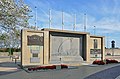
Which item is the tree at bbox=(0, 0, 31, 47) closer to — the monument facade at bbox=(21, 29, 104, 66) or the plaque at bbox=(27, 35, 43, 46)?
the monument facade at bbox=(21, 29, 104, 66)

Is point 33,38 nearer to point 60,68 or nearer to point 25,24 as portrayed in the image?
point 60,68

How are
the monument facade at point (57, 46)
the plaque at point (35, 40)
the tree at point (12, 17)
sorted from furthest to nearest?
the plaque at point (35, 40), the monument facade at point (57, 46), the tree at point (12, 17)

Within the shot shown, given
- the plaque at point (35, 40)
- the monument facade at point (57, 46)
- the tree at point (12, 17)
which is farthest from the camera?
the plaque at point (35, 40)

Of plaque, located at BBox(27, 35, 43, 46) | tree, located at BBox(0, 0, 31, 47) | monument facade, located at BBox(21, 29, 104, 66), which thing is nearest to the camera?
tree, located at BBox(0, 0, 31, 47)

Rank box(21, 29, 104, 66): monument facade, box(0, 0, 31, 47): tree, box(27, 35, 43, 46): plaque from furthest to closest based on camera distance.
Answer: box(27, 35, 43, 46): plaque < box(21, 29, 104, 66): monument facade < box(0, 0, 31, 47): tree

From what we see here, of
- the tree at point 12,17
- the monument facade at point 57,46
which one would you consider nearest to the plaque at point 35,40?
the monument facade at point 57,46

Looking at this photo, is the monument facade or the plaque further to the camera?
the plaque

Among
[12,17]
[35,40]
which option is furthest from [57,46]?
[12,17]

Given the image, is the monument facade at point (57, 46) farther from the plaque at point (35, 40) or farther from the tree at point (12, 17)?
the tree at point (12, 17)

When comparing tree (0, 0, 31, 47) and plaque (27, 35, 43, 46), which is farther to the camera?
plaque (27, 35, 43, 46)

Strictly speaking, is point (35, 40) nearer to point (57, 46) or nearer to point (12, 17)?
point (57, 46)

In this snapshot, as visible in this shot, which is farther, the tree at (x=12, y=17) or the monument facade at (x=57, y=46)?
the monument facade at (x=57, y=46)

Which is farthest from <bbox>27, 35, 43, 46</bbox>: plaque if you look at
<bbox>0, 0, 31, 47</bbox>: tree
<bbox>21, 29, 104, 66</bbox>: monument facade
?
<bbox>0, 0, 31, 47</bbox>: tree

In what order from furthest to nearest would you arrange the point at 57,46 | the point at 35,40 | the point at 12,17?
1. the point at 57,46
2. the point at 35,40
3. the point at 12,17
